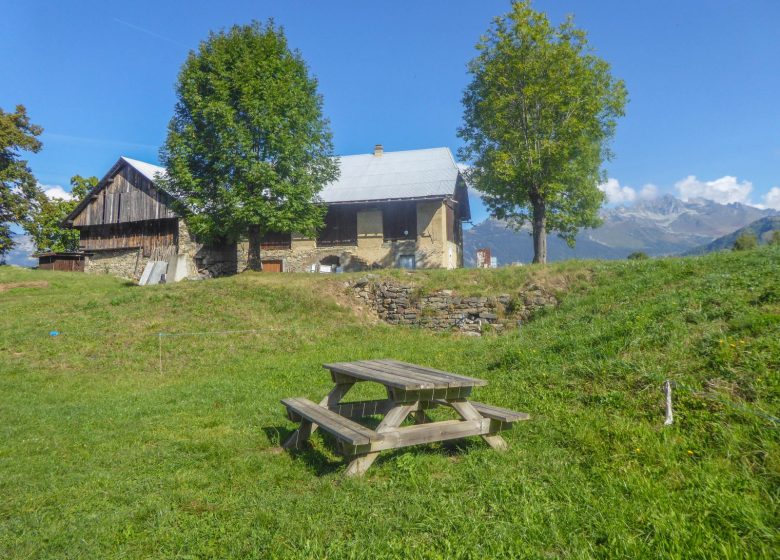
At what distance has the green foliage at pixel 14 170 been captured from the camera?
33500 mm

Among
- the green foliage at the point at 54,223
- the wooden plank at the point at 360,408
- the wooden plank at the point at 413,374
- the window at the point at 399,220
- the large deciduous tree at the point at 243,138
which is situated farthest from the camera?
the green foliage at the point at 54,223

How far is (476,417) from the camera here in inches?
191

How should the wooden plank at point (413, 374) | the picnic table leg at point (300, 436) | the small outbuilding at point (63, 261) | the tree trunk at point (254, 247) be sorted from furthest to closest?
1. the small outbuilding at point (63, 261)
2. the tree trunk at point (254, 247)
3. the picnic table leg at point (300, 436)
4. the wooden plank at point (413, 374)

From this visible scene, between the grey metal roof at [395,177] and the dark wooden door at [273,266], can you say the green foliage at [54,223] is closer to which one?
the dark wooden door at [273,266]

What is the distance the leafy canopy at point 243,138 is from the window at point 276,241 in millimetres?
6978

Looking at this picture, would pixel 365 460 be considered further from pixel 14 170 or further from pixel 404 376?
pixel 14 170

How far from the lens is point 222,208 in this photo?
21219 mm

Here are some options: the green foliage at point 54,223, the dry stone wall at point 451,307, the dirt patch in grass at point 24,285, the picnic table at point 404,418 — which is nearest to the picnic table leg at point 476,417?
the picnic table at point 404,418

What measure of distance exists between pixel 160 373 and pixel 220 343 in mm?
2057

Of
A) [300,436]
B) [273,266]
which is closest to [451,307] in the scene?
[300,436]

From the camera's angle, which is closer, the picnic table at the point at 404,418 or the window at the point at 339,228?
the picnic table at the point at 404,418

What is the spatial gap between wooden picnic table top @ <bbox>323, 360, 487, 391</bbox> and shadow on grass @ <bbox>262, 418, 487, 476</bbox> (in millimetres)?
758

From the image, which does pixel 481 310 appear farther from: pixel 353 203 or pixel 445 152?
pixel 445 152

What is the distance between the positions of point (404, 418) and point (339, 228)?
79.4 feet
